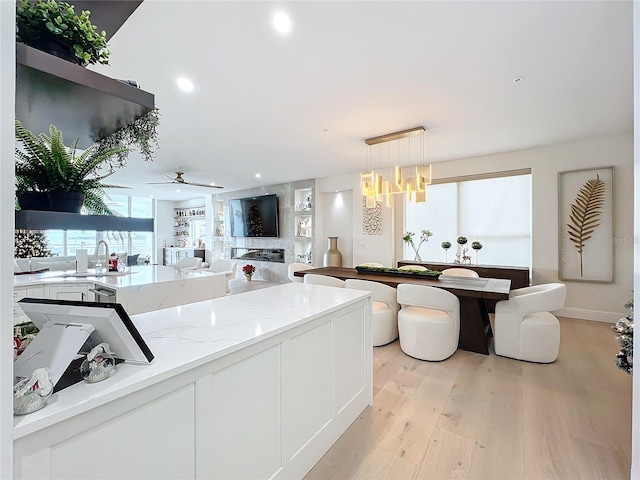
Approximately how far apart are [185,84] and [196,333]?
2.39m

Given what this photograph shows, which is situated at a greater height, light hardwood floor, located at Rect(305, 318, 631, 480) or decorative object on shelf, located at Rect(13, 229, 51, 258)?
decorative object on shelf, located at Rect(13, 229, 51, 258)

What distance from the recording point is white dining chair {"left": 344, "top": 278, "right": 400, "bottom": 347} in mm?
3293

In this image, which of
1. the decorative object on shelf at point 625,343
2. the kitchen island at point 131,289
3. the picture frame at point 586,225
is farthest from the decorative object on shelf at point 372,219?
the decorative object on shelf at point 625,343

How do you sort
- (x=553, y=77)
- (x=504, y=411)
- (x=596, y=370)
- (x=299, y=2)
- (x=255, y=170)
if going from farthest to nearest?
(x=255, y=170) < (x=596, y=370) < (x=553, y=77) < (x=504, y=411) < (x=299, y=2)

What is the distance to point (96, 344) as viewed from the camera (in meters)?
0.91

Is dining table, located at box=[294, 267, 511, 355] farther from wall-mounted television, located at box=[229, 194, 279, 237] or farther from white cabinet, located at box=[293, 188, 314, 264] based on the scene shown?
wall-mounted television, located at box=[229, 194, 279, 237]

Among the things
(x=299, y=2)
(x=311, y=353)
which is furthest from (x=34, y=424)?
(x=299, y=2)

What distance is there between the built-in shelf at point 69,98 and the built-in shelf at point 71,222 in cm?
34

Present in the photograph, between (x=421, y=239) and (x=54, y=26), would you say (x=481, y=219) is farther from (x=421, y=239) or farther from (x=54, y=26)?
(x=54, y=26)

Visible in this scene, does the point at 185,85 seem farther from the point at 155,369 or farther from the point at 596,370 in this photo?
the point at 596,370

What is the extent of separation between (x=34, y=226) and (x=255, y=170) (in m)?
5.55

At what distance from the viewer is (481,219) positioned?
5387 mm

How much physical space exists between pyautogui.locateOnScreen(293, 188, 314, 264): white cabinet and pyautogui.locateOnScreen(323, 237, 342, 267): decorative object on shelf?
71 centimetres

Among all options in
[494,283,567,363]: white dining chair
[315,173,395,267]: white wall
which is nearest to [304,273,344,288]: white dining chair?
[494,283,567,363]: white dining chair
